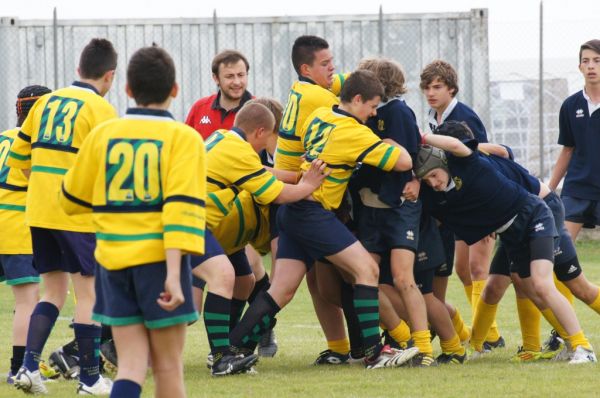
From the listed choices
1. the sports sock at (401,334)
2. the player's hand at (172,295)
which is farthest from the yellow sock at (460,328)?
→ the player's hand at (172,295)

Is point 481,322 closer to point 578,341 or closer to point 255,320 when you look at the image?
point 578,341

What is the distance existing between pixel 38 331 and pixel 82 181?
194 centimetres

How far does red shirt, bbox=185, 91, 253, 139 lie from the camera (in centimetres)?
878

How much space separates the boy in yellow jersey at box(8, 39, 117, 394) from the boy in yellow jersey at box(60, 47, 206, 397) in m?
1.67

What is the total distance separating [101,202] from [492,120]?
13143mm

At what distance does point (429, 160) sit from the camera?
7.33 metres

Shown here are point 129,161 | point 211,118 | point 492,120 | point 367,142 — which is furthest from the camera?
point 492,120

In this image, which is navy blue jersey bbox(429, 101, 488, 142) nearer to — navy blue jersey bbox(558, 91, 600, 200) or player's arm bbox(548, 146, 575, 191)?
player's arm bbox(548, 146, 575, 191)

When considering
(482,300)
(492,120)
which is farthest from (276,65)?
(482,300)

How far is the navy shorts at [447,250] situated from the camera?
820 centimetres

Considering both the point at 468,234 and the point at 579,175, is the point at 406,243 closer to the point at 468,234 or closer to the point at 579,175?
the point at 468,234

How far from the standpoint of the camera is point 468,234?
24.9 ft

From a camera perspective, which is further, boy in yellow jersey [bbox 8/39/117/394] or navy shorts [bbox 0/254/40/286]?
navy shorts [bbox 0/254/40/286]

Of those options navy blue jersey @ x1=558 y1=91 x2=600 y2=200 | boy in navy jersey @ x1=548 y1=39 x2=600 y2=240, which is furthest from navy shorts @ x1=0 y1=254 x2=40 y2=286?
navy blue jersey @ x1=558 y1=91 x2=600 y2=200
